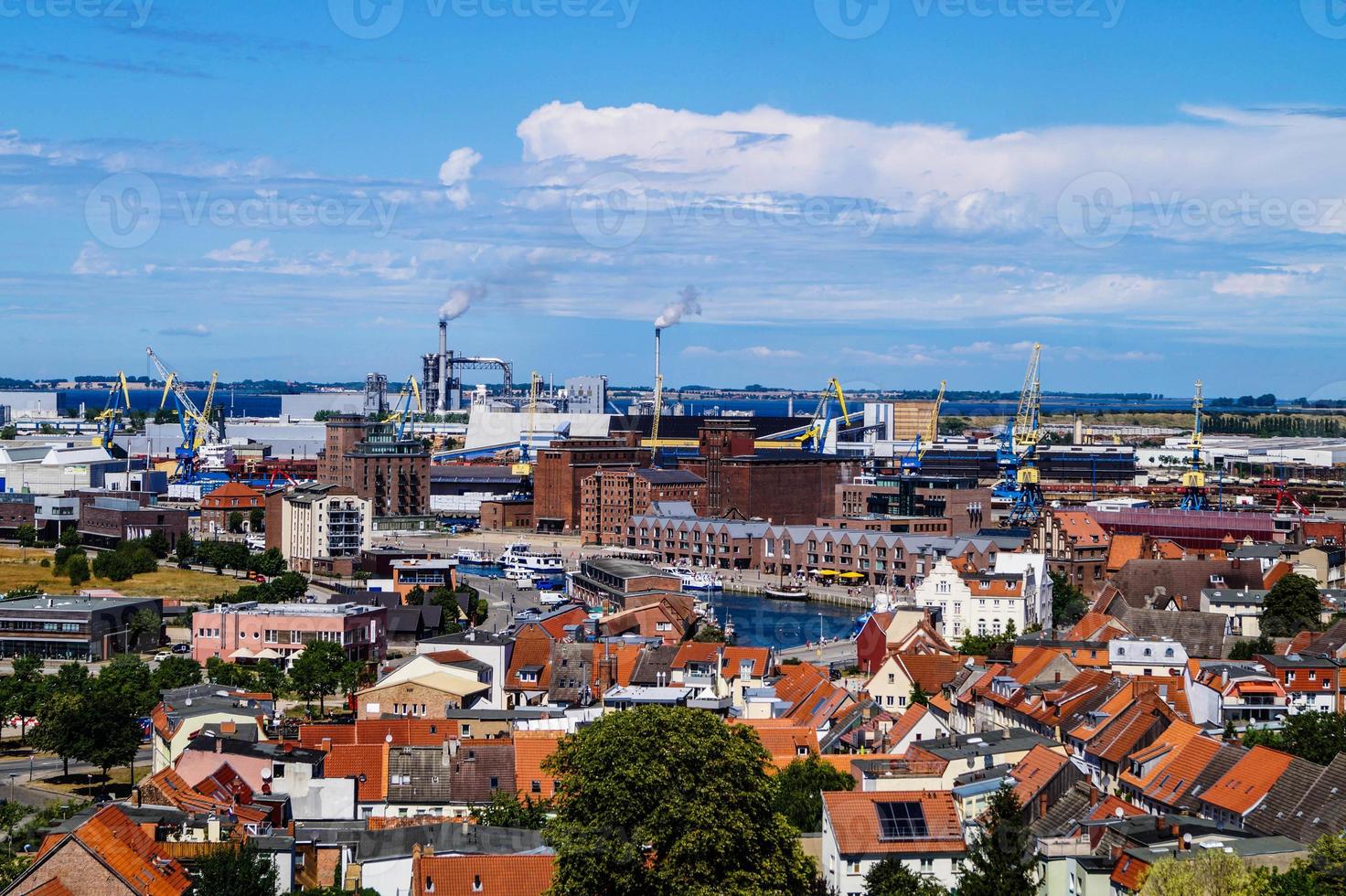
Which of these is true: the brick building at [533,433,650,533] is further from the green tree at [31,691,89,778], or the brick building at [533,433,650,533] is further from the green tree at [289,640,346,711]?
the green tree at [31,691,89,778]

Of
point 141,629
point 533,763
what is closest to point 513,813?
point 533,763

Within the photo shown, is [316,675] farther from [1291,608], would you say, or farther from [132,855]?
[1291,608]

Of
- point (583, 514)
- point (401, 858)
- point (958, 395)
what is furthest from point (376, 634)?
point (958, 395)

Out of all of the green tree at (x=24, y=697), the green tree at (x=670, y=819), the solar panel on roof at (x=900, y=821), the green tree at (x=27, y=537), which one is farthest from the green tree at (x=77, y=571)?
the solar panel on roof at (x=900, y=821)

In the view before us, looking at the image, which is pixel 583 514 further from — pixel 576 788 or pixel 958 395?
pixel 958 395

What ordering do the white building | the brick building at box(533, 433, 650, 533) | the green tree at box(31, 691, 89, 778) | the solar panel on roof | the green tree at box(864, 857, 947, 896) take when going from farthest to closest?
the brick building at box(533, 433, 650, 533) → the white building → the green tree at box(31, 691, 89, 778) → the solar panel on roof → the green tree at box(864, 857, 947, 896)

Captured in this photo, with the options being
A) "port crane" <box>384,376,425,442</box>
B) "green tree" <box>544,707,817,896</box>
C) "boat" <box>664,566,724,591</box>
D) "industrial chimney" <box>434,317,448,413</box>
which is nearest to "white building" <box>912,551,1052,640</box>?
"boat" <box>664,566,724,591</box>
